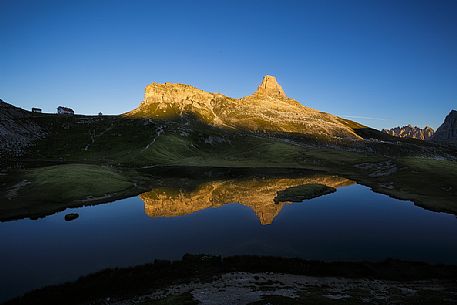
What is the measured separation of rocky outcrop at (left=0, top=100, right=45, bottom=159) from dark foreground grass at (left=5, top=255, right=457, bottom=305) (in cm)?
12074

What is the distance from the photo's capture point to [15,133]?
170125 mm

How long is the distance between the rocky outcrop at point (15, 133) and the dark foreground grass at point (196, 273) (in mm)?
120738

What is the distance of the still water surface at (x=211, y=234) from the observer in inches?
1933

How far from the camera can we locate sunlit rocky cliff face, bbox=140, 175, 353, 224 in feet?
263

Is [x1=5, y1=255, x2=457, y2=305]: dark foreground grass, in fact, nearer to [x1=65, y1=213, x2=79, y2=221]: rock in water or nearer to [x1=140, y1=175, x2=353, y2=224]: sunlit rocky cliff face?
[x1=140, y1=175, x2=353, y2=224]: sunlit rocky cliff face

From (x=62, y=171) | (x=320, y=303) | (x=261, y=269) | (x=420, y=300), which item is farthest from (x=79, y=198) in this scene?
(x=420, y=300)

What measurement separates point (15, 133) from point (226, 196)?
134016mm

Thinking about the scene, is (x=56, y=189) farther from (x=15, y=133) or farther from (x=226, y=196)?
(x=15, y=133)

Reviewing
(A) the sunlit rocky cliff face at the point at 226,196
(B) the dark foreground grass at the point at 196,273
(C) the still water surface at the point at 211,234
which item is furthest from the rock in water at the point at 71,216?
(B) the dark foreground grass at the point at 196,273

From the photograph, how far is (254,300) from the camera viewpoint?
34.2 m

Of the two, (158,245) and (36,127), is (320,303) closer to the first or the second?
(158,245)

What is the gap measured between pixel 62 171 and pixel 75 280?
235 ft

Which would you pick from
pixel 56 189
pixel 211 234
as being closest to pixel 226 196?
pixel 211 234

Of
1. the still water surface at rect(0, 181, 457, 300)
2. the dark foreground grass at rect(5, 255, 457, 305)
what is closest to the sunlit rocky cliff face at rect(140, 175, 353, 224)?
the still water surface at rect(0, 181, 457, 300)
